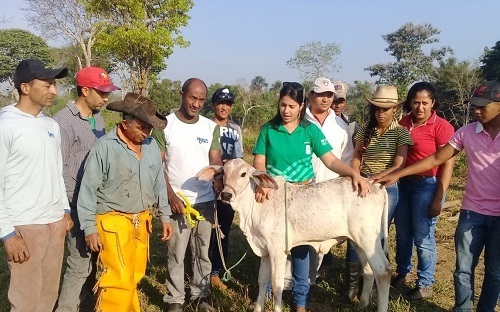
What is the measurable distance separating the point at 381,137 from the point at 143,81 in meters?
21.2

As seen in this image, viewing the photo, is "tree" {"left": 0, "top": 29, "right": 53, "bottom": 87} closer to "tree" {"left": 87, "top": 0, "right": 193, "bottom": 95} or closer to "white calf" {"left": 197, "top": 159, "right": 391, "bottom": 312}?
"tree" {"left": 87, "top": 0, "right": 193, "bottom": 95}

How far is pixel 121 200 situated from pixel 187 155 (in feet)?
3.15

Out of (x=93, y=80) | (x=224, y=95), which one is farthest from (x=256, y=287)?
(x=93, y=80)

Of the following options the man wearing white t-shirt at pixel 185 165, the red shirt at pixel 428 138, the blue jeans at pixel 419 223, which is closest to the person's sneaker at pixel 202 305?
the man wearing white t-shirt at pixel 185 165

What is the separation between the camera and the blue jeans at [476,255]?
3848 millimetres

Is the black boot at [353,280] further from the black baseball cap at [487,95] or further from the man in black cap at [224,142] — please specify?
the black baseball cap at [487,95]

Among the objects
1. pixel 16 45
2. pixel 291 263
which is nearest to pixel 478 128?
pixel 291 263

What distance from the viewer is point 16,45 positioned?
41656mm

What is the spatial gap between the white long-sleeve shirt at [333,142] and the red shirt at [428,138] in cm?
72

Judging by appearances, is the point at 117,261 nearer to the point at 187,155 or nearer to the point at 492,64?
the point at 187,155

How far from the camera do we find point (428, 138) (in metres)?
4.77

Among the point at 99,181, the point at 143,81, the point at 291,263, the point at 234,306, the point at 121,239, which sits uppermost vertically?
the point at 143,81

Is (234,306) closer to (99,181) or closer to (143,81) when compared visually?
(99,181)

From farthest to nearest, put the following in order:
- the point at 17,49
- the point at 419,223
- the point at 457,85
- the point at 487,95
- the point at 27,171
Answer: the point at 17,49
the point at 457,85
the point at 419,223
the point at 487,95
the point at 27,171
